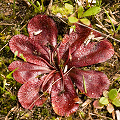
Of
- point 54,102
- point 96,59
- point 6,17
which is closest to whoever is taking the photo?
point 54,102

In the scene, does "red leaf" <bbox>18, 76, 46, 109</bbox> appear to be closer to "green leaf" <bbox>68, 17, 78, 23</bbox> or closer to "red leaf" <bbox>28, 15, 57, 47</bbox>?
"red leaf" <bbox>28, 15, 57, 47</bbox>

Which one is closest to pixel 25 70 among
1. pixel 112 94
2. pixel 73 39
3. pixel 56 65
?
pixel 56 65

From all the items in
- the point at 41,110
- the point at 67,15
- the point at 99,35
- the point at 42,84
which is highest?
the point at 67,15

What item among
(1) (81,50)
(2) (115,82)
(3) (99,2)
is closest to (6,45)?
(1) (81,50)

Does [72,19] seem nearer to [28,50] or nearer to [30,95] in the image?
[28,50]

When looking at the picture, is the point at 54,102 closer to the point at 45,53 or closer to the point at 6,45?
the point at 45,53

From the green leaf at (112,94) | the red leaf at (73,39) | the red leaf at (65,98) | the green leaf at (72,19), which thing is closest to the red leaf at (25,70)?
the red leaf at (65,98)

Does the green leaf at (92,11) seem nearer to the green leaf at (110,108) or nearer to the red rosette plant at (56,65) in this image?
the red rosette plant at (56,65)
